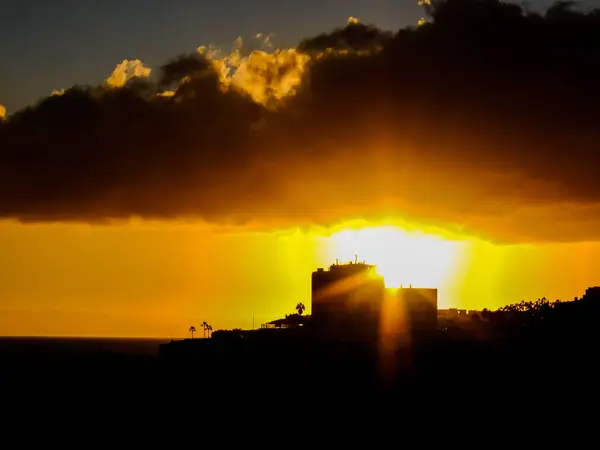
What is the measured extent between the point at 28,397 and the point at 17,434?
23626mm

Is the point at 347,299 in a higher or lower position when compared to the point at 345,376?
higher

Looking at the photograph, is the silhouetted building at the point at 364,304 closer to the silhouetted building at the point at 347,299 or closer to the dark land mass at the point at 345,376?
the silhouetted building at the point at 347,299

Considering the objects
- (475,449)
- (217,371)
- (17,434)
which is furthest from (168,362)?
(475,449)

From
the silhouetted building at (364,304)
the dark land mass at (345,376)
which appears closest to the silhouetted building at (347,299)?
the silhouetted building at (364,304)

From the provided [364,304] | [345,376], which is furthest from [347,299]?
[345,376]

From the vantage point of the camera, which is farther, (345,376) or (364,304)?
(364,304)

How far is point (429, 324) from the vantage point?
579ft

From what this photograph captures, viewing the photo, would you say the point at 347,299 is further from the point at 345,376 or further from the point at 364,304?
the point at 345,376

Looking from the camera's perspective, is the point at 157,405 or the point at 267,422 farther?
the point at 157,405

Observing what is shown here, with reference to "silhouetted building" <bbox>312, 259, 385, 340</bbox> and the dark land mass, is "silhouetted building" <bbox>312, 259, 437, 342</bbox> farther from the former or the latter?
the dark land mass

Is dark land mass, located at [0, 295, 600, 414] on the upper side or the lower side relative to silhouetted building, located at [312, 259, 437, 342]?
lower

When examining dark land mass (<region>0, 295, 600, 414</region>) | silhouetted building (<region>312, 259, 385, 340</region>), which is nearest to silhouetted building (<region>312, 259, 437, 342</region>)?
silhouetted building (<region>312, 259, 385, 340</region>)

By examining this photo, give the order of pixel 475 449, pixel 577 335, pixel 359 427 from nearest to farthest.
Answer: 1. pixel 475 449
2. pixel 359 427
3. pixel 577 335

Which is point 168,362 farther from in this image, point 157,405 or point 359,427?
point 359,427
